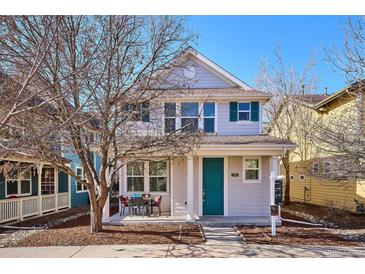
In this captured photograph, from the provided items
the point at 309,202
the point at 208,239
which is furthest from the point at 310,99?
the point at 208,239

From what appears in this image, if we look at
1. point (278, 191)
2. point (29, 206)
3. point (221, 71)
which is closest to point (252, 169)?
point (278, 191)

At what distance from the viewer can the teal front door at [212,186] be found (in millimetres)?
12336

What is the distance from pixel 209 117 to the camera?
1312 cm

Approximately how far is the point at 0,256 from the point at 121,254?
2779 millimetres

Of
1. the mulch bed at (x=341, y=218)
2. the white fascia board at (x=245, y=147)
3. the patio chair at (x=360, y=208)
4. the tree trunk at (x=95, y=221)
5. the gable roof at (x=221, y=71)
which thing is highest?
the gable roof at (x=221, y=71)

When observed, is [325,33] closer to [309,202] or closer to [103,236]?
[103,236]

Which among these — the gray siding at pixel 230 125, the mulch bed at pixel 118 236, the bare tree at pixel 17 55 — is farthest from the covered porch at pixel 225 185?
the bare tree at pixel 17 55

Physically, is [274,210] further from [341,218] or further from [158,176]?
[158,176]

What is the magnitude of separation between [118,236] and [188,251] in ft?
8.04

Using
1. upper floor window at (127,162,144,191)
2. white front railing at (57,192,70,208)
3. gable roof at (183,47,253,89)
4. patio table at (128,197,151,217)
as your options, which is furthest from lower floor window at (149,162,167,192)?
white front railing at (57,192,70,208)

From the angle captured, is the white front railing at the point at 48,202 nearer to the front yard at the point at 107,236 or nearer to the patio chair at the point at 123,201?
the front yard at the point at 107,236

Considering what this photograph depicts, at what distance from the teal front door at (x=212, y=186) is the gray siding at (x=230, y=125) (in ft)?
4.55

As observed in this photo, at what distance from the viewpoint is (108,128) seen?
8.30 m
